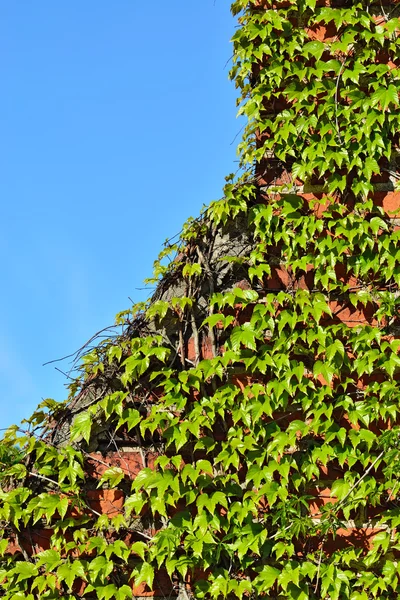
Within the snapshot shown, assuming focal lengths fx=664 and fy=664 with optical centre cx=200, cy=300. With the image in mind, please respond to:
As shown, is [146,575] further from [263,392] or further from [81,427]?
[263,392]

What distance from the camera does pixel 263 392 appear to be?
3.36m

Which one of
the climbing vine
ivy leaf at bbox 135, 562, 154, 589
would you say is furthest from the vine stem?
ivy leaf at bbox 135, 562, 154, 589

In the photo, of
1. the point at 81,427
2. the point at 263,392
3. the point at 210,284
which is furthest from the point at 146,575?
the point at 210,284

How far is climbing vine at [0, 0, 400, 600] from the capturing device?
3188mm

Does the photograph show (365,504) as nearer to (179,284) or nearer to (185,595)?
(185,595)

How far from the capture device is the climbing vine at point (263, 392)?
3188 millimetres

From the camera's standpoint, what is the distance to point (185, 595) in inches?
124

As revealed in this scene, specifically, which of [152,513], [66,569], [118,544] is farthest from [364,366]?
[66,569]

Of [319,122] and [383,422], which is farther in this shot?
[319,122]

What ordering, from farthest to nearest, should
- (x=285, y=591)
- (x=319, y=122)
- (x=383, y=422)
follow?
(x=319, y=122) → (x=383, y=422) → (x=285, y=591)

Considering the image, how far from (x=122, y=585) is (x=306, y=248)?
195cm

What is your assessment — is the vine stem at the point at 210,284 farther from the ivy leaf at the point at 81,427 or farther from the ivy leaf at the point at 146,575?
the ivy leaf at the point at 146,575

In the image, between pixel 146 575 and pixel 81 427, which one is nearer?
pixel 146 575

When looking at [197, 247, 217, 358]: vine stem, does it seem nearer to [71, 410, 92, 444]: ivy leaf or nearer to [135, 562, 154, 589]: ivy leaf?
[71, 410, 92, 444]: ivy leaf
